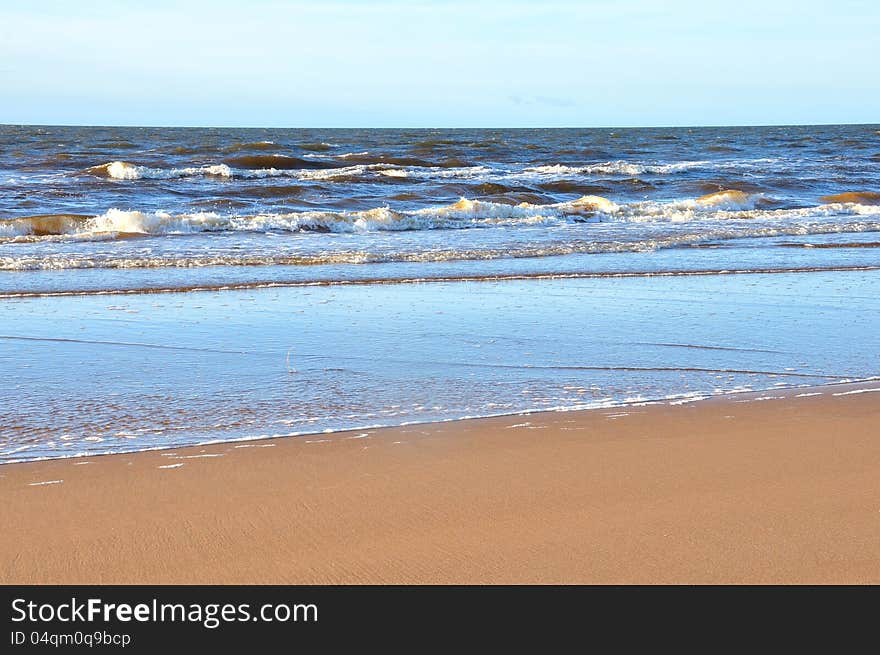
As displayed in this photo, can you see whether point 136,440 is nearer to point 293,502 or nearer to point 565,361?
point 293,502

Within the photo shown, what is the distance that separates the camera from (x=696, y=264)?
1041 cm

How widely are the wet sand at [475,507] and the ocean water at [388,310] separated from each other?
0.43 metres

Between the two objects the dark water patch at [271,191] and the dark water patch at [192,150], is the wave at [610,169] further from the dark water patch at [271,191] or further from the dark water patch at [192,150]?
the dark water patch at [192,150]

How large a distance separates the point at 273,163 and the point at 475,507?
27617 millimetres

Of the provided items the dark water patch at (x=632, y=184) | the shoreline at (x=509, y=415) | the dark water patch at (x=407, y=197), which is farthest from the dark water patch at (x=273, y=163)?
the shoreline at (x=509, y=415)

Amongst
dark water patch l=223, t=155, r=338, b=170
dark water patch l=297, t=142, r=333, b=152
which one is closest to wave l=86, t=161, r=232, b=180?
dark water patch l=223, t=155, r=338, b=170

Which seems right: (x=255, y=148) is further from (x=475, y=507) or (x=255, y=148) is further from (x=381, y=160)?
(x=475, y=507)

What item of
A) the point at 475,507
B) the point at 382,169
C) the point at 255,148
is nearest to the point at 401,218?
the point at 382,169

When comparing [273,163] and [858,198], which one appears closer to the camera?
[858,198]

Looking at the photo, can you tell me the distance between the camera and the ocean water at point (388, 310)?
4594 millimetres

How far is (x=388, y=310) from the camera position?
727 centimetres

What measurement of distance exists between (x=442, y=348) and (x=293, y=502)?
2.79 m
